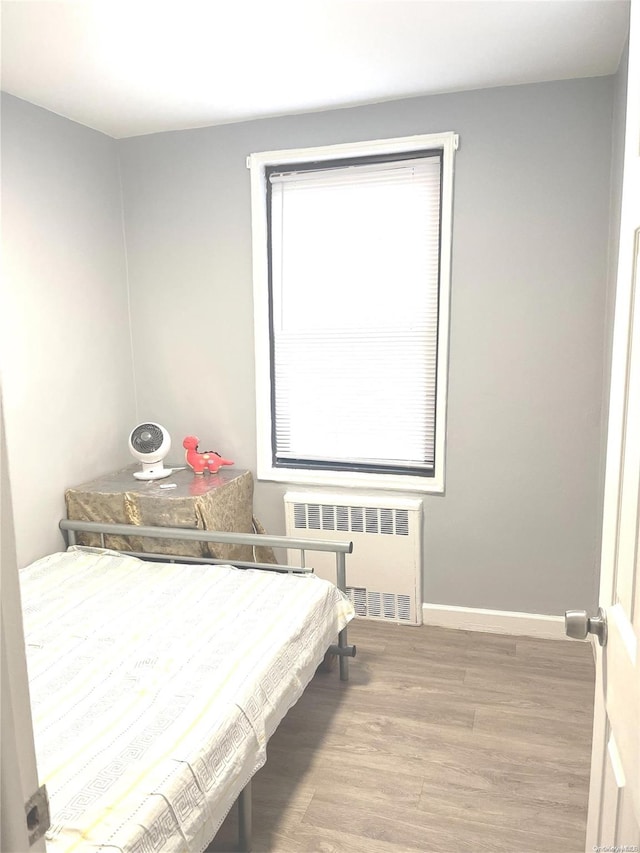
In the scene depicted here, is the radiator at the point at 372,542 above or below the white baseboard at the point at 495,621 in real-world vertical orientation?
above

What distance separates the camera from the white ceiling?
2186mm

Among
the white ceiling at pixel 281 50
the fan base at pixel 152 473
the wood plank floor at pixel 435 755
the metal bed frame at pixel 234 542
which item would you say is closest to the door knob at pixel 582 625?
the wood plank floor at pixel 435 755

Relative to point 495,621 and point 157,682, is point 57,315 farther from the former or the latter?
point 495,621

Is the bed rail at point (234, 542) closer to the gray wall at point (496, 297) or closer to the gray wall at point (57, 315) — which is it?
the gray wall at point (57, 315)

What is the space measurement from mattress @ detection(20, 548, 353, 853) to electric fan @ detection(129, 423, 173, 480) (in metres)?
0.53

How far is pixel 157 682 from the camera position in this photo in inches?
76.2

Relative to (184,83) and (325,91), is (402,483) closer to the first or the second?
(325,91)

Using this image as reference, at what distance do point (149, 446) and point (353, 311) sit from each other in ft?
4.29

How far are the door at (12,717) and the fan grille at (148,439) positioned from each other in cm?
270

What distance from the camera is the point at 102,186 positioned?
3.47 metres

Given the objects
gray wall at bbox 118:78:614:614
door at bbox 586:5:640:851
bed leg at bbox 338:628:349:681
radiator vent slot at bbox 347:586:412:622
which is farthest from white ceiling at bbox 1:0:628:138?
radiator vent slot at bbox 347:586:412:622

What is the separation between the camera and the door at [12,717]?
67 cm

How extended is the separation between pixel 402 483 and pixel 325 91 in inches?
76.8

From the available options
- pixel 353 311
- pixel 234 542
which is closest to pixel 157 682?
pixel 234 542
